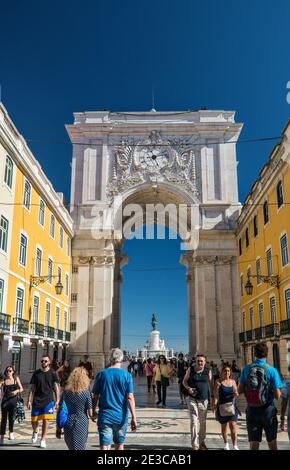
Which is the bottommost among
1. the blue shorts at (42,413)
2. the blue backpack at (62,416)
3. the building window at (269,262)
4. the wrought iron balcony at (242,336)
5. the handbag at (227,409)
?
the blue shorts at (42,413)

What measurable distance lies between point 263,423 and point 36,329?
17625mm

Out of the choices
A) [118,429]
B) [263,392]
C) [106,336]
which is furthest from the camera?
[106,336]

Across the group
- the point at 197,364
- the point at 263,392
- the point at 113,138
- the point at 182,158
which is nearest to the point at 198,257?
the point at 182,158

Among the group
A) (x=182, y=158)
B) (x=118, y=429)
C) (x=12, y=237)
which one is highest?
(x=182, y=158)

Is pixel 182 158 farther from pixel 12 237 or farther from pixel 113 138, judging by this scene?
pixel 12 237

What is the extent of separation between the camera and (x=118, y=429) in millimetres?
5754

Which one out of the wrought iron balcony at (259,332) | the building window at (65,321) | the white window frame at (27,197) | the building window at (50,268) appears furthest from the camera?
the building window at (65,321)

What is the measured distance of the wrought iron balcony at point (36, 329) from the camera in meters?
21.7

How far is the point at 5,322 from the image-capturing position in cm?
1759

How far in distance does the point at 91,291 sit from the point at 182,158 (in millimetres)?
12569

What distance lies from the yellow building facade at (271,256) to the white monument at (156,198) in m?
3.89

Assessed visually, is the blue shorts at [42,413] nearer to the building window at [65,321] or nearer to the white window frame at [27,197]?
the white window frame at [27,197]

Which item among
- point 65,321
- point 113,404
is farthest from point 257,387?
point 65,321

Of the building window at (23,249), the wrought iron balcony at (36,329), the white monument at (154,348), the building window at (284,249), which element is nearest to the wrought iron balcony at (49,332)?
the wrought iron balcony at (36,329)
